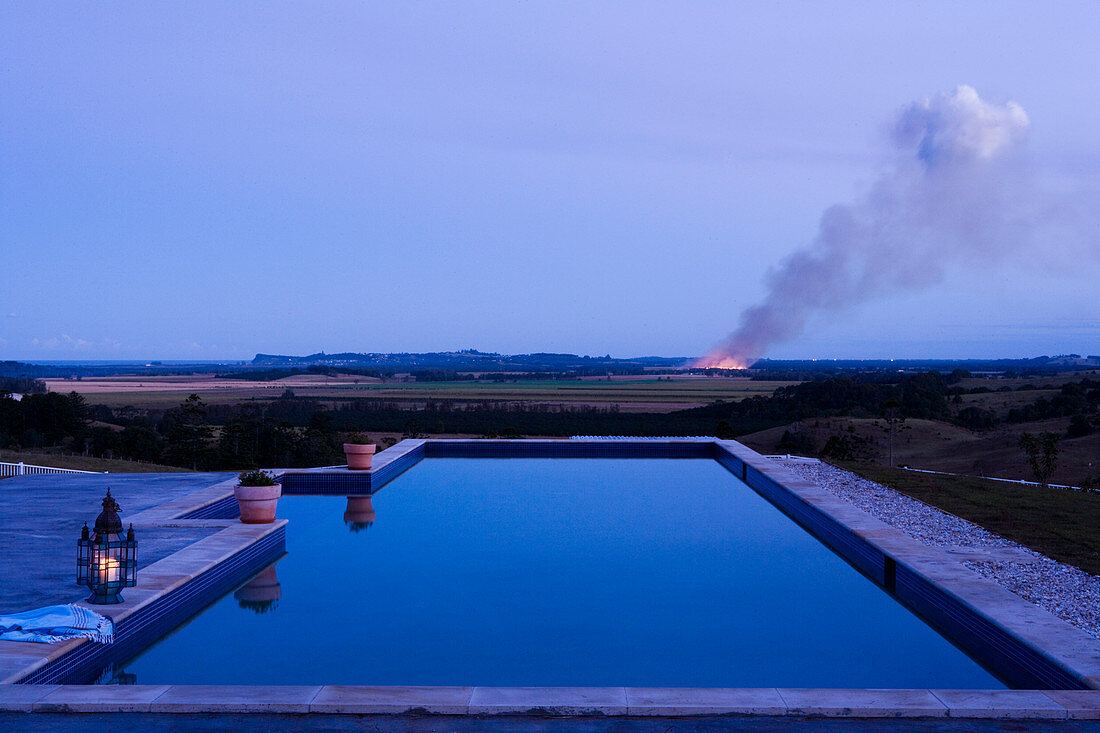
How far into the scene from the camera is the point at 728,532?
9.16m

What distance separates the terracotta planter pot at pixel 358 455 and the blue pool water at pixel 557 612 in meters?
1.66

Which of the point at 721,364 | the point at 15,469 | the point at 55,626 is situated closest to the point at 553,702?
the point at 55,626

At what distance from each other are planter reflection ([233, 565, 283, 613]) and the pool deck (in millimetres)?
213

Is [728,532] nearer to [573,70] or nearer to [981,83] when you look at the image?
[573,70]

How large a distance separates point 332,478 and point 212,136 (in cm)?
1129

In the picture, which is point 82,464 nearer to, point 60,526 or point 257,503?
point 60,526

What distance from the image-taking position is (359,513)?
33.2 feet

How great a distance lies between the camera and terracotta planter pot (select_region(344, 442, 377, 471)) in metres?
11.7

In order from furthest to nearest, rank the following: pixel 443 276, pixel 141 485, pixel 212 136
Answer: pixel 443 276 → pixel 212 136 → pixel 141 485

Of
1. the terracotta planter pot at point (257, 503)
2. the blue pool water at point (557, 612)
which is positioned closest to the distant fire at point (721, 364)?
the blue pool water at point (557, 612)

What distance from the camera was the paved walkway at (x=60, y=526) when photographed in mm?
5473

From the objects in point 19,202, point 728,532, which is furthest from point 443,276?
point 728,532

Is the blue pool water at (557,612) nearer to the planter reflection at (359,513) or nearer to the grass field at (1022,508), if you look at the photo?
the planter reflection at (359,513)

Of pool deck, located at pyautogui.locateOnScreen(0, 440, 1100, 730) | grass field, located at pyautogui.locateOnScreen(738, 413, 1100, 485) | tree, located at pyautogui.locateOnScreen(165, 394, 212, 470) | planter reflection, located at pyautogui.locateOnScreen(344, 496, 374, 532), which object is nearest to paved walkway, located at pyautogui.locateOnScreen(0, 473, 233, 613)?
pool deck, located at pyautogui.locateOnScreen(0, 440, 1100, 730)
